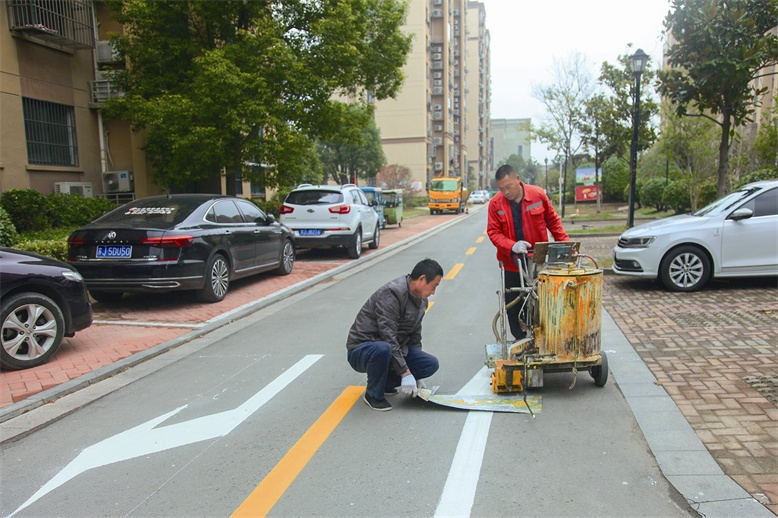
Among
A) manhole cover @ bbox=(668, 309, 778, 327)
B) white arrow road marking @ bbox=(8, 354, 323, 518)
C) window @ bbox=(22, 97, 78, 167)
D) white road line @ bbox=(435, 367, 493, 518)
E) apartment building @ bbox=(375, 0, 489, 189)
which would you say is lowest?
white arrow road marking @ bbox=(8, 354, 323, 518)

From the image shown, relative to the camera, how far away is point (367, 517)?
3.01 m

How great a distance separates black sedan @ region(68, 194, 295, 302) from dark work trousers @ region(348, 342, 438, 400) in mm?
4415

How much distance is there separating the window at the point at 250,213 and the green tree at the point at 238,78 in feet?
12.1

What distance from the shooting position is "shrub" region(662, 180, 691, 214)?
2400 cm

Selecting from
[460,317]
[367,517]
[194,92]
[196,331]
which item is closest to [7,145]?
[194,92]

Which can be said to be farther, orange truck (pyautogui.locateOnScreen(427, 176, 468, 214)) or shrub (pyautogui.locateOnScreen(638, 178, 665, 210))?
orange truck (pyautogui.locateOnScreen(427, 176, 468, 214))

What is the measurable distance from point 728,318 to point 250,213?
760 centimetres

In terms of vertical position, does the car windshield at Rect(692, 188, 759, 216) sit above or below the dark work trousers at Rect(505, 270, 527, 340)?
above

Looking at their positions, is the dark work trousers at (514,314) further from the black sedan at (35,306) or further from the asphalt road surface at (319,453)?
the black sedan at (35,306)

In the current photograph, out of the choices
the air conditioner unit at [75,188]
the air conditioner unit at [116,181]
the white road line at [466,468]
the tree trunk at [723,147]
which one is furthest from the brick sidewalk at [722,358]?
the air conditioner unit at [116,181]

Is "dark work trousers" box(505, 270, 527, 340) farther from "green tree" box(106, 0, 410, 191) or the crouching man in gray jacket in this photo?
"green tree" box(106, 0, 410, 191)

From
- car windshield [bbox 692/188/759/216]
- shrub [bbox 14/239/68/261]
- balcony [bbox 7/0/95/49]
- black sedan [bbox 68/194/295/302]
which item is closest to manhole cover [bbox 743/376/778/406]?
car windshield [bbox 692/188/759/216]

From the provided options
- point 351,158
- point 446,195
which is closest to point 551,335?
point 446,195

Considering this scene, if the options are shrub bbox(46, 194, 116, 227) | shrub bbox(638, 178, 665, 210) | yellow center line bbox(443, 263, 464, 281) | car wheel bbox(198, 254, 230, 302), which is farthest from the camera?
shrub bbox(638, 178, 665, 210)
